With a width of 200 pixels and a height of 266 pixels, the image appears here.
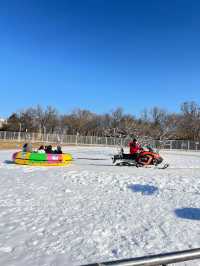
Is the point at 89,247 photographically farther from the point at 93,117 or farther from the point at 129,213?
the point at 93,117

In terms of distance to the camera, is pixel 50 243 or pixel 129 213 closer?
→ pixel 50 243

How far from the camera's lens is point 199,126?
75.1 meters

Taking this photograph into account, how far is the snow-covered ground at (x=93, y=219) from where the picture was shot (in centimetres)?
513

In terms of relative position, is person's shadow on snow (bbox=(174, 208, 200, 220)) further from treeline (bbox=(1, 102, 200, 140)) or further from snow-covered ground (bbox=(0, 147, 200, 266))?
treeline (bbox=(1, 102, 200, 140))

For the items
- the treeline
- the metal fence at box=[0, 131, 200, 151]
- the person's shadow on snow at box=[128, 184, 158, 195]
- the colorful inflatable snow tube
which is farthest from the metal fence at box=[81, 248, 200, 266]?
the treeline

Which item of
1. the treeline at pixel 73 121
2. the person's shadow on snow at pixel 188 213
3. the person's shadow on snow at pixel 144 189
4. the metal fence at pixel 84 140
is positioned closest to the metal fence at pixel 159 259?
the person's shadow on snow at pixel 188 213

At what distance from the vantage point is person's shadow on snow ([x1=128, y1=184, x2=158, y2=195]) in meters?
9.95

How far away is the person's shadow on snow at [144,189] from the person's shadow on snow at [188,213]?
2.02 metres

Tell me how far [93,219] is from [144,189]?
381 centimetres

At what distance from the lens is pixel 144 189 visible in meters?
10.4

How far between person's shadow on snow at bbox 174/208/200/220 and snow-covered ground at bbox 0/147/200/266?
2 cm

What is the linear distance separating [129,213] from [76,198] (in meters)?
2.06

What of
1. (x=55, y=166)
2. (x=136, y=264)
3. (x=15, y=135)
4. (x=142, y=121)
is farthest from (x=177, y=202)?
(x=142, y=121)

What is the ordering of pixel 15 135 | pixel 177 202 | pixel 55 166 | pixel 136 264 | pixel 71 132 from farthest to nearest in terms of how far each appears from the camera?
pixel 71 132, pixel 15 135, pixel 55 166, pixel 177 202, pixel 136 264
